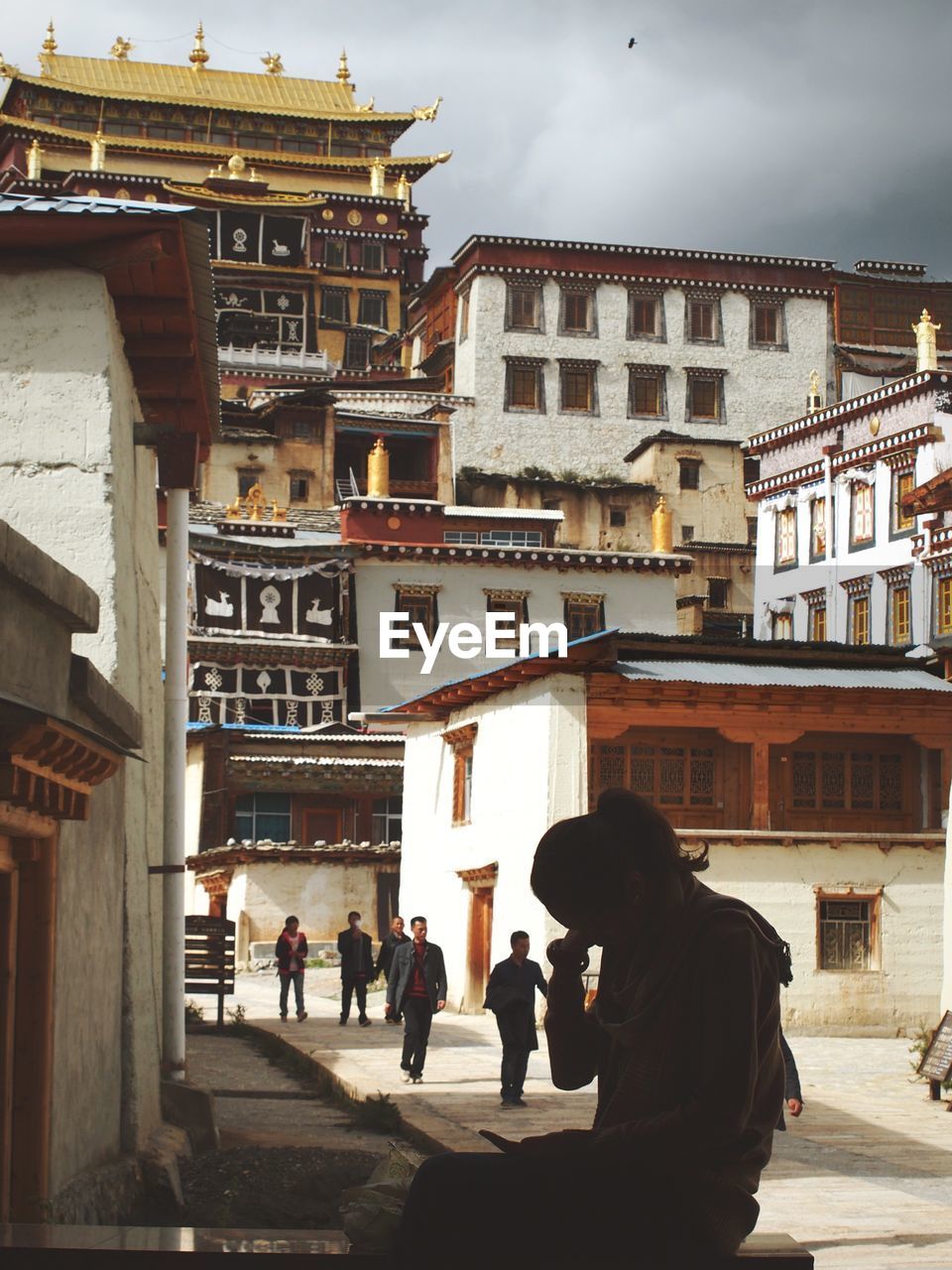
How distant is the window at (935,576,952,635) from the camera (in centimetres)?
4812

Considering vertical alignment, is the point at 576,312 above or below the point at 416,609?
above

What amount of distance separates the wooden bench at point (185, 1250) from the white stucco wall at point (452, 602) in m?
46.5

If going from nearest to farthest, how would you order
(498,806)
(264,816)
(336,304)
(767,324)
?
(498,806), (264,816), (767,324), (336,304)

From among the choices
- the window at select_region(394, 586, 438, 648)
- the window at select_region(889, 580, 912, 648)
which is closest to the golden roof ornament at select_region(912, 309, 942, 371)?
the window at select_region(889, 580, 912, 648)

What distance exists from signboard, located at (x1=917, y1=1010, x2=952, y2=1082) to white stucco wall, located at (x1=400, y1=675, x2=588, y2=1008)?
7.51m

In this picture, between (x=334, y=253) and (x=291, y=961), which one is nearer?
(x=291, y=961)

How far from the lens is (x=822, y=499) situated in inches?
2156

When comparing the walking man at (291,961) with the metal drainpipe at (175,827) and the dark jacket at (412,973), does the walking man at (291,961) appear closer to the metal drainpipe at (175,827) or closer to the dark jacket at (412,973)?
the dark jacket at (412,973)

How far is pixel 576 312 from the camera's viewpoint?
214 ft

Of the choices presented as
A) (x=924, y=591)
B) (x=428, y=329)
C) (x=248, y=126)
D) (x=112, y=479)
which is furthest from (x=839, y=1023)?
(x=248, y=126)

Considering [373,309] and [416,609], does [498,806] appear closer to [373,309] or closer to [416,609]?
[416,609]

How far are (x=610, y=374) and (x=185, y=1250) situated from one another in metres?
63.1

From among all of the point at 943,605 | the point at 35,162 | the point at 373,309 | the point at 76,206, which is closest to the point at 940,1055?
the point at 76,206

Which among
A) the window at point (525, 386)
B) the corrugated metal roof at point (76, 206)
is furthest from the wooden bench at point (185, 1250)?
the window at point (525, 386)
